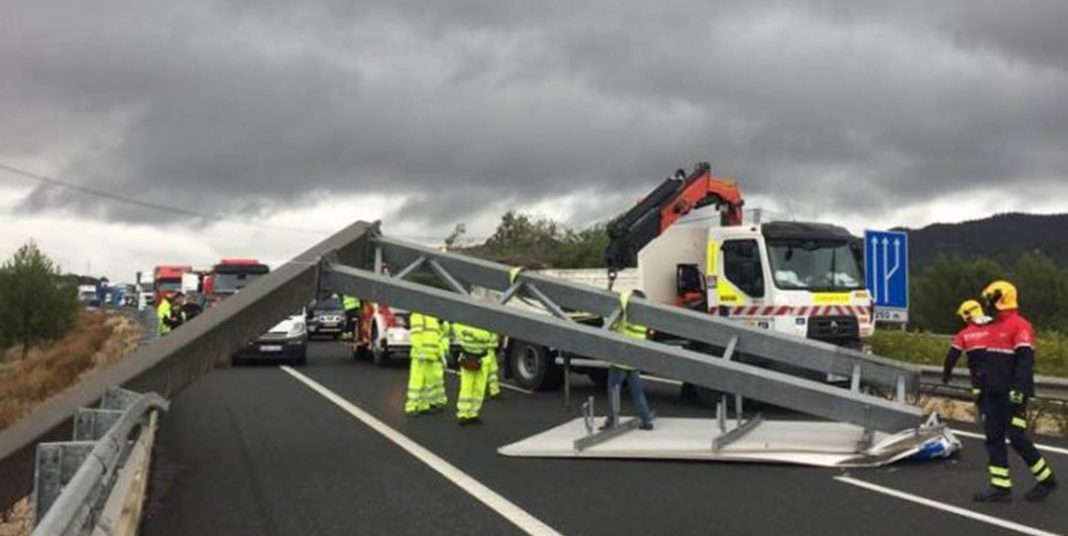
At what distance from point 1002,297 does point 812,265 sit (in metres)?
6.55

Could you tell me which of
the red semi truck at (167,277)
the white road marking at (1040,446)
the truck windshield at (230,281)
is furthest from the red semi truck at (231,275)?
the red semi truck at (167,277)

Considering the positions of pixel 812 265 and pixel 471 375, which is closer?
pixel 471 375

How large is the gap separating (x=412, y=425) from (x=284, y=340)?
37.6ft

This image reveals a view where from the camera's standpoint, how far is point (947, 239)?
195125mm

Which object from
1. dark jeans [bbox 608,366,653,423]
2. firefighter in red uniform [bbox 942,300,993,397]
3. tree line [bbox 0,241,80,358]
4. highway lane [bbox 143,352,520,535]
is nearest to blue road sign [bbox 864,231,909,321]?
dark jeans [bbox 608,366,653,423]

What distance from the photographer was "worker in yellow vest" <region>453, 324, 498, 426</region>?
1253 centimetres

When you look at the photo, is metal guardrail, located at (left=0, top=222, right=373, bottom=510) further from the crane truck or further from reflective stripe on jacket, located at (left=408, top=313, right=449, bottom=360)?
the crane truck

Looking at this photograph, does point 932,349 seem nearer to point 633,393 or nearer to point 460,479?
point 633,393

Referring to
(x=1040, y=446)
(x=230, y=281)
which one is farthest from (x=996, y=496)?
(x=230, y=281)

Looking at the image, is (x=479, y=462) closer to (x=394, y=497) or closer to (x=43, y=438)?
(x=394, y=497)

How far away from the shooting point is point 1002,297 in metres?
7.97

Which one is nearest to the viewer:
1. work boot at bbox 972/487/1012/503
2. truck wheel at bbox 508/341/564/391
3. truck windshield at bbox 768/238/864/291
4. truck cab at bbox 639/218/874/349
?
work boot at bbox 972/487/1012/503

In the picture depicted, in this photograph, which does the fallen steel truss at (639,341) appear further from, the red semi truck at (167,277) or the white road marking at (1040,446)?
the red semi truck at (167,277)

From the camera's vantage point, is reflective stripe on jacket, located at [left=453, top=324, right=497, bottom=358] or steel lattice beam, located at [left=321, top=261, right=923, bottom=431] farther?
reflective stripe on jacket, located at [left=453, top=324, right=497, bottom=358]
